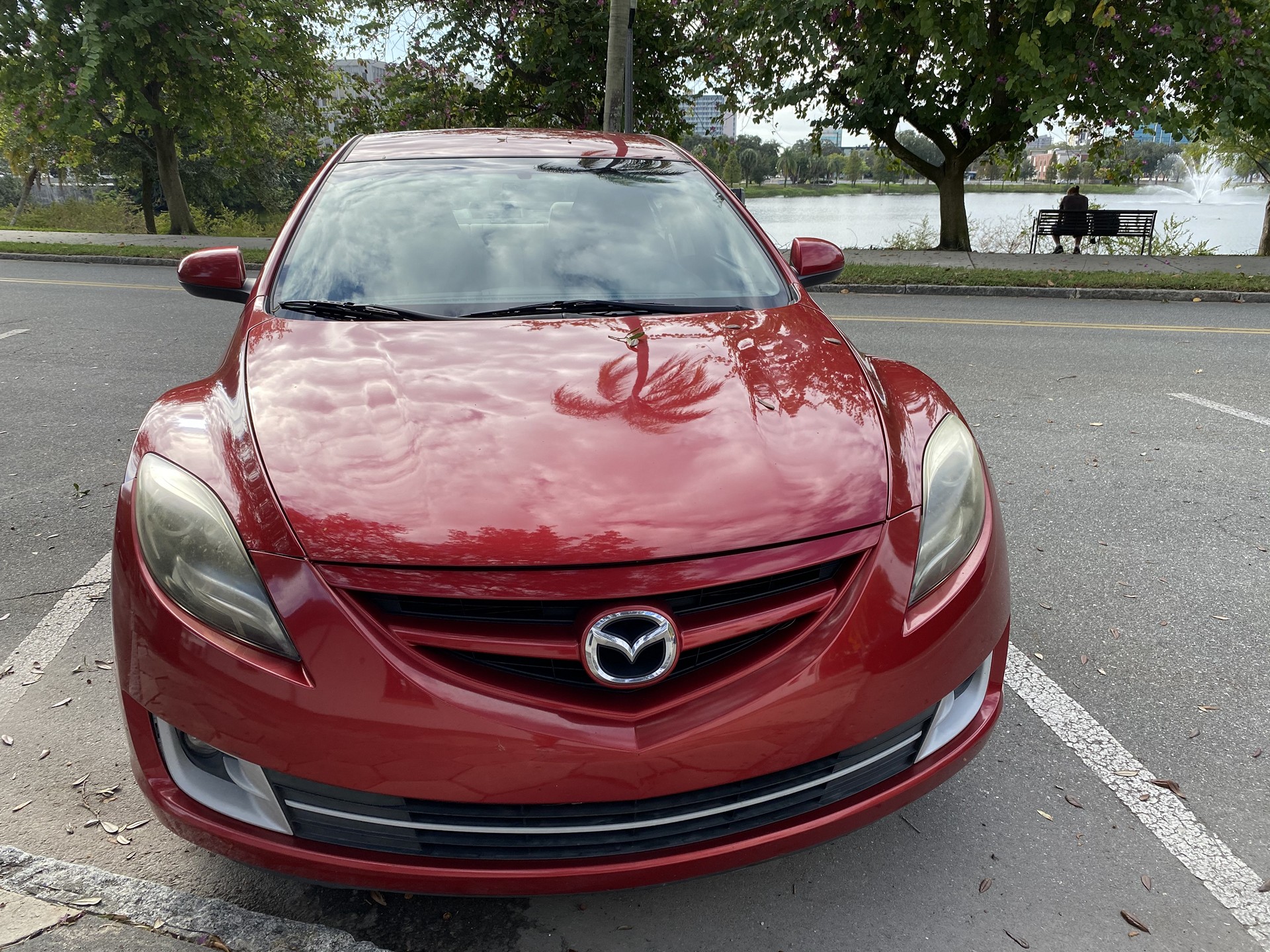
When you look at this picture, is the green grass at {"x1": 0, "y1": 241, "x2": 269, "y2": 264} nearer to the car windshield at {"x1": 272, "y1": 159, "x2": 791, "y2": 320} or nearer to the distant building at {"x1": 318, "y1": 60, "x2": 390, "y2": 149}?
the distant building at {"x1": 318, "y1": 60, "x2": 390, "y2": 149}

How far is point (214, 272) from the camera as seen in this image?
319 cm

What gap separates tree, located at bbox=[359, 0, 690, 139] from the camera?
675 inches

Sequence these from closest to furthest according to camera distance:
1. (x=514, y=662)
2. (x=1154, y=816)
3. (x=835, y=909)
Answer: (x=514, y=662) < (x=835, y=909) < (x=1154, y=816)

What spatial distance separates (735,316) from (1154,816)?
5.32 ft

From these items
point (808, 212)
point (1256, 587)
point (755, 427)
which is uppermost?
point (808, 212)

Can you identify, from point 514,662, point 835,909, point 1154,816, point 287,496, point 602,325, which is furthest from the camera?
point 602,325

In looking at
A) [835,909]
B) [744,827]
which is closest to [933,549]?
[744,827]

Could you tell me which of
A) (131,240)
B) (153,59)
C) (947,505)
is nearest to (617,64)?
(153,59)

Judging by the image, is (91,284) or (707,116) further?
(707,116)

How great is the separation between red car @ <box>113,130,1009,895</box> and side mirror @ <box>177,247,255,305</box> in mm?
1259

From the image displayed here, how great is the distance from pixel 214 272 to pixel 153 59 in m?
17.6

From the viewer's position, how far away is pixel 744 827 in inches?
64.9

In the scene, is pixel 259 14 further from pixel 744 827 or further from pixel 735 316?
pixel 744 827

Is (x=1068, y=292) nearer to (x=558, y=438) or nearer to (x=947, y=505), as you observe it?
(x=947, y=505)
